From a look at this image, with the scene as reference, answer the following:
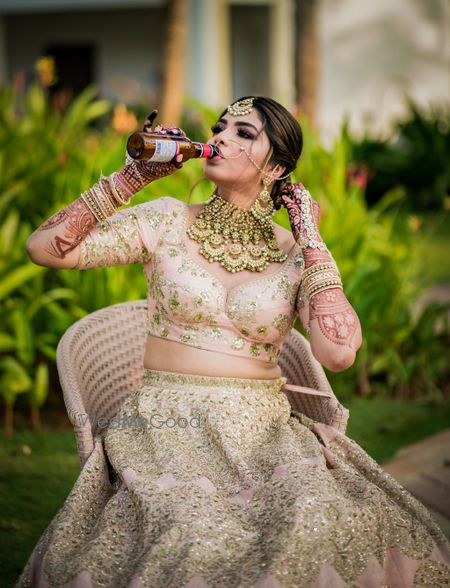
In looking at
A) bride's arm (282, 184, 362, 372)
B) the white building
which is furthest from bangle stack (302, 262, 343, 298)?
the white building

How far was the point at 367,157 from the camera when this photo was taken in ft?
35.4

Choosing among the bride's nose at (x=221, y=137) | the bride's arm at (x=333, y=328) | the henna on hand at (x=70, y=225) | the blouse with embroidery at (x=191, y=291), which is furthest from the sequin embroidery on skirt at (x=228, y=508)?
the bride's nose at (x=221, y=137)

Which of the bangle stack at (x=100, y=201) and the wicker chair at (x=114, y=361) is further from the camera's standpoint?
the wicker chair at (x=114, y=361)

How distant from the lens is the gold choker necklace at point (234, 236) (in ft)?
8.95

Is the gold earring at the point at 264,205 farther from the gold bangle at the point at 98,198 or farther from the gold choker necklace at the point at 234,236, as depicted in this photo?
the gold bangle at the point at 98,198

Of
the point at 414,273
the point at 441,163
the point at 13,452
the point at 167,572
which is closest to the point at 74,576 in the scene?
the point at 167,572

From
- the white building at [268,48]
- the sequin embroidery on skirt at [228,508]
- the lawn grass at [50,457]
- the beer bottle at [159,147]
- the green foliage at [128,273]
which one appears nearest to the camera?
the sequin embroidery on skirt at [228,508]

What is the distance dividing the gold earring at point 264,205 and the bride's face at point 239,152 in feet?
0.12

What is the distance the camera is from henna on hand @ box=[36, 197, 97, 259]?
2.59 m

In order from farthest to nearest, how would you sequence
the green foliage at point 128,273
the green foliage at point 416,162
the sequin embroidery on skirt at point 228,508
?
the green foliage at point 416,162 → the green foliage at point 128,273 → the sequin embroidery on skirt at point 228,508

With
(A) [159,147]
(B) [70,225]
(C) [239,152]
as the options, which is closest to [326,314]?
(C) [239,152]

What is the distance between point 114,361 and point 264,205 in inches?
30.8

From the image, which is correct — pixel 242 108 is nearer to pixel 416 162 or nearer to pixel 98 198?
pixel 98 198

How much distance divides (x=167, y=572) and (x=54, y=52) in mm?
18572
